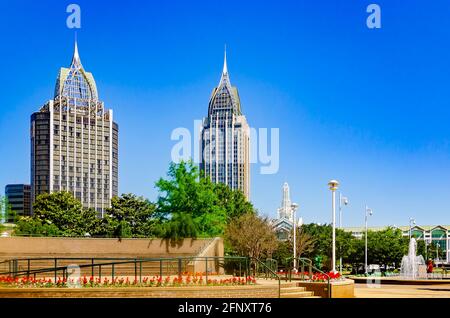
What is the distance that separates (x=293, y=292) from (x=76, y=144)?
148 meters

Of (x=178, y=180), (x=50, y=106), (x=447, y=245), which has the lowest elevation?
(x=447, y=245)

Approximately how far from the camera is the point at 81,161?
166 meters

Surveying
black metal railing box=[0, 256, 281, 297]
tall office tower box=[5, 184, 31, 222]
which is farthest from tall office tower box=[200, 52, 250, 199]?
black metal railing box=[0, 256, 281, 297]

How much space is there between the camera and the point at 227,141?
645 feet

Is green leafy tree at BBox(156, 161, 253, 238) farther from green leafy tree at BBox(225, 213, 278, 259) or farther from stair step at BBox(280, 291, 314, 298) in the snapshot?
stair step at BBox(280, 291, 314, 298)

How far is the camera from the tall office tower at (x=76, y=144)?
162 m

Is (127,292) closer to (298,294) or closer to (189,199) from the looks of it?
(298,294)

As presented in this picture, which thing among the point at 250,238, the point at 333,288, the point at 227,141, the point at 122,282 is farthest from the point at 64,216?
the point at 227,141

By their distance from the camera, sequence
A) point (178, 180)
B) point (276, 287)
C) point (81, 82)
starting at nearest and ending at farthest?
point (276, 287) → point (178, 180) → point (81, 82)

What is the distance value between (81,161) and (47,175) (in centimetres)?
982

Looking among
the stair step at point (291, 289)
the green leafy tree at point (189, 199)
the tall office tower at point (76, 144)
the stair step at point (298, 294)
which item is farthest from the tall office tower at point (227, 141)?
the stair step at point (298, 294)

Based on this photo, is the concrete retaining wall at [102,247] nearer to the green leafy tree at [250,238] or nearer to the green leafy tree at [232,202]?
the green leafy tree at [250,238]
